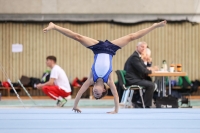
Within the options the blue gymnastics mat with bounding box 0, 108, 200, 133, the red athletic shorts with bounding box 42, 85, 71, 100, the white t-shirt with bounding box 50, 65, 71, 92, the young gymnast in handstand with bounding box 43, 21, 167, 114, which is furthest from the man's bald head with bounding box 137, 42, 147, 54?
the blue gymnastics mat with bounding box 0, 108, 200, 133

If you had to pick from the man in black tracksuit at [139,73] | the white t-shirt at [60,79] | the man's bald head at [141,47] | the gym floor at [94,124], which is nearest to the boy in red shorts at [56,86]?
Result: the white t-shirt at [60,79]

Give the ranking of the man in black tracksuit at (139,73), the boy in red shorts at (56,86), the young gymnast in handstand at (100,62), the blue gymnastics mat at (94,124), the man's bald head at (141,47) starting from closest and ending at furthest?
the blue gymnastics mat at (94,124) < the young gymnast in handstand at (100,62) < the man in black tracksuit at (139,73) < the man's bald head at (141,47) < the boy in red shorts at (56,86)

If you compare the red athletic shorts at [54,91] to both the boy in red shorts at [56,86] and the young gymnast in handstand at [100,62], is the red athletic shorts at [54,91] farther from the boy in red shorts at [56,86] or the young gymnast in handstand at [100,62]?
the young gymnast in handstand at [100,62]

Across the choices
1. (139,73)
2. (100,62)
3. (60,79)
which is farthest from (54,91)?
(100,62)

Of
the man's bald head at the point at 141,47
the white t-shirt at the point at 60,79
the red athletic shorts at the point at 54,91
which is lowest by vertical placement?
the red athletic shorts at the point at 54,91

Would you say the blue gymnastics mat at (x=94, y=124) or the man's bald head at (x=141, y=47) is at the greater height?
the man's bald head at (x=141, y=47)

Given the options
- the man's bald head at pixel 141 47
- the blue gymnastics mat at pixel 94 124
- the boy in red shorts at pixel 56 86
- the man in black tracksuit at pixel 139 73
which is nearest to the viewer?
the blue gymnastics mat at pixel 94 124

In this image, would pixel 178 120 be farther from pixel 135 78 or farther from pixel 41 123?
pixel 135 78

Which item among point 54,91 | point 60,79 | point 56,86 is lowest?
point 54,91

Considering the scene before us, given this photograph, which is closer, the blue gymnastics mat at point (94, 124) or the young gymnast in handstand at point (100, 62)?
the blue gymnastics mat at point (94, 124)

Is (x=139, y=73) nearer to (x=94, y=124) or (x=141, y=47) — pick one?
(x=141, y=47)

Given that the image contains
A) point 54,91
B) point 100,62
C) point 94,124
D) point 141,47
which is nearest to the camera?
point 94,124

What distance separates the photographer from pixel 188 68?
15.5 meters

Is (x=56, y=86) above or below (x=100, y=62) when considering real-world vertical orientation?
below
